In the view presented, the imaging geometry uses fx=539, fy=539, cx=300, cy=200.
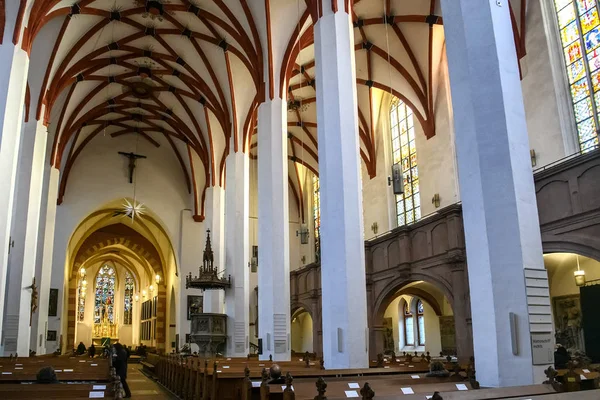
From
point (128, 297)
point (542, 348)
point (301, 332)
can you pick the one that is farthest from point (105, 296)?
point (542, 348)

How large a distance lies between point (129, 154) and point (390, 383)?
25200 mm

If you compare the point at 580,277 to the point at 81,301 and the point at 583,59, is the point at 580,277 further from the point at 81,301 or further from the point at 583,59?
the point at 81,301

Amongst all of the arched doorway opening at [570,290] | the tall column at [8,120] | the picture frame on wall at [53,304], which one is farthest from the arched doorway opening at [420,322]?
the picture frame on wall at [53,304]

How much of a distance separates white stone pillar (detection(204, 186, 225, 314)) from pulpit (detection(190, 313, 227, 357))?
2.53 m

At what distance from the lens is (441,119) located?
1802cm

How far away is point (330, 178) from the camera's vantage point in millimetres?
10938

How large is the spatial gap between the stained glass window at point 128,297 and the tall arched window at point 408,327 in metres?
32.8

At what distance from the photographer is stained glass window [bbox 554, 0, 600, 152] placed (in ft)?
40.8

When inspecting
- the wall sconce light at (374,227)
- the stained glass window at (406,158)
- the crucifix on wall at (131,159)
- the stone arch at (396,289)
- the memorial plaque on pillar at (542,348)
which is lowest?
the memorial plaque on pillar at (542,348)

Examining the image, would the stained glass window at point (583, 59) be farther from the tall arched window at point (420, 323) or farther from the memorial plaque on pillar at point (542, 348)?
the tall arched window at point (420, 323)

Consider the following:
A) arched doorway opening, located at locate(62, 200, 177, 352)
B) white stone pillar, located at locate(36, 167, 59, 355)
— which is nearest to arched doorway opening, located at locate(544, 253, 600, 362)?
white stone pillar, located at locate(36, 167, 59, 355)

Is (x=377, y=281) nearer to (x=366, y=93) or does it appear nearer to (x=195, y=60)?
(x=366, y=93)

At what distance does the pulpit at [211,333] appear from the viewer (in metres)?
19.4

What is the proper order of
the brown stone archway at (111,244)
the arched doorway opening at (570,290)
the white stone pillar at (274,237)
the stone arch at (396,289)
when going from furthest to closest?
1. the brown stone archway at (111,244)
2. the white stone pillar at (274,237)
3. the stone arch at (396,289)
4. the arched doorway opening at (570,290)
